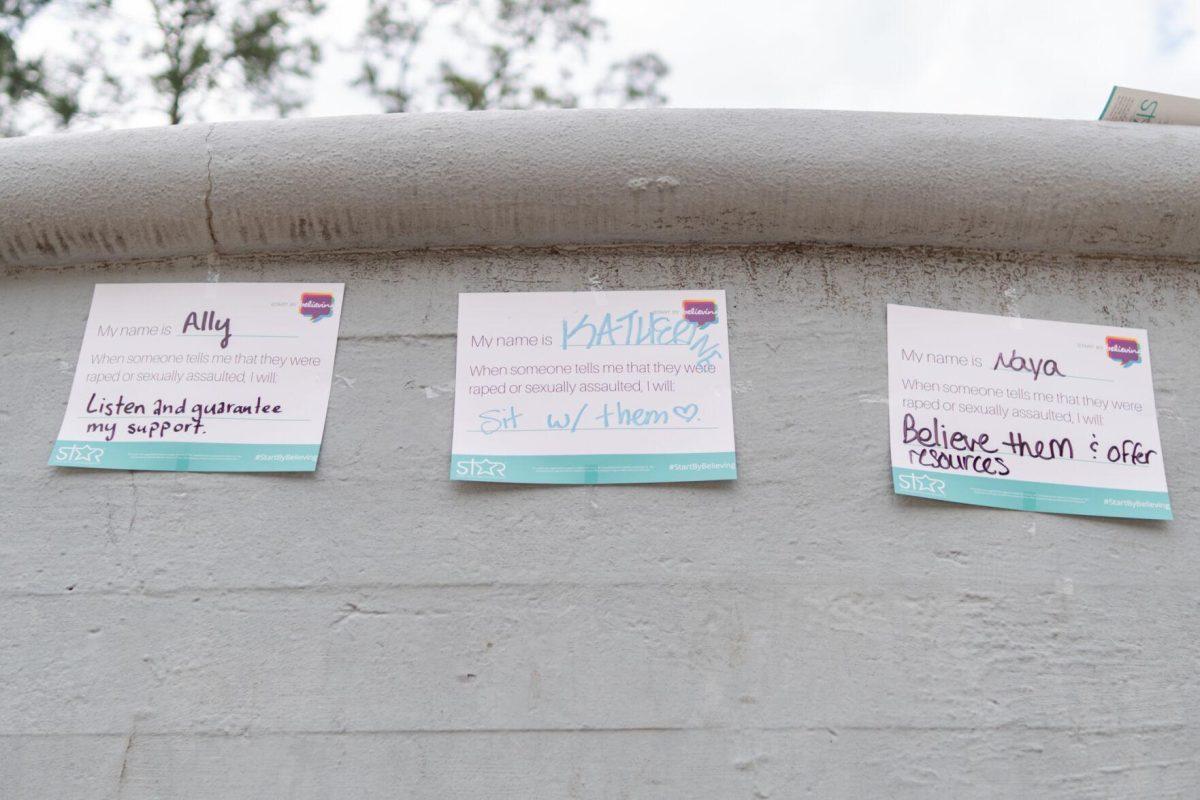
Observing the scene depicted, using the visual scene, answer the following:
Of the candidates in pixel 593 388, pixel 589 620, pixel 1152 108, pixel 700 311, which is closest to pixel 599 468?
pixel 593 388

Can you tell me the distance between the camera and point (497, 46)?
9602 mm

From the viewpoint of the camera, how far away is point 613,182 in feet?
6.40

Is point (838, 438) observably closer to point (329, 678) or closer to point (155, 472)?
point (329, 678)

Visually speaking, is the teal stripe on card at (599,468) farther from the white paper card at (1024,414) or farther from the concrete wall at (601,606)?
the white paper card at (1024,414)

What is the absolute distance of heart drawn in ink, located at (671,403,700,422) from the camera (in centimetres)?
189

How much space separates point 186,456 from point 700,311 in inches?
44.5

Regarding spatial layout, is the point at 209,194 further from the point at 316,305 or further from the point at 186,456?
the point at 186,456

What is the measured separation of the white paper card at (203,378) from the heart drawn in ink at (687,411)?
75 cm

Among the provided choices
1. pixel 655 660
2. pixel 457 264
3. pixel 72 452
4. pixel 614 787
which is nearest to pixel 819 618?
pixel 655 660

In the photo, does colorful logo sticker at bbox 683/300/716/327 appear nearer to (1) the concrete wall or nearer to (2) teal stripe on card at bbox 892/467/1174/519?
(1) the concrete wall

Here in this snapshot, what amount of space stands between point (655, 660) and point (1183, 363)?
53.3 inches

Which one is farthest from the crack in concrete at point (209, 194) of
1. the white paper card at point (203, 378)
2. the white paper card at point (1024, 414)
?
the white paper card at point (1024, 414)

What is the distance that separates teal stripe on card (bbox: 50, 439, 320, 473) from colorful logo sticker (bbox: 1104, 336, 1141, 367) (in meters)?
1.73

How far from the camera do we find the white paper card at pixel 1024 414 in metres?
1.85
